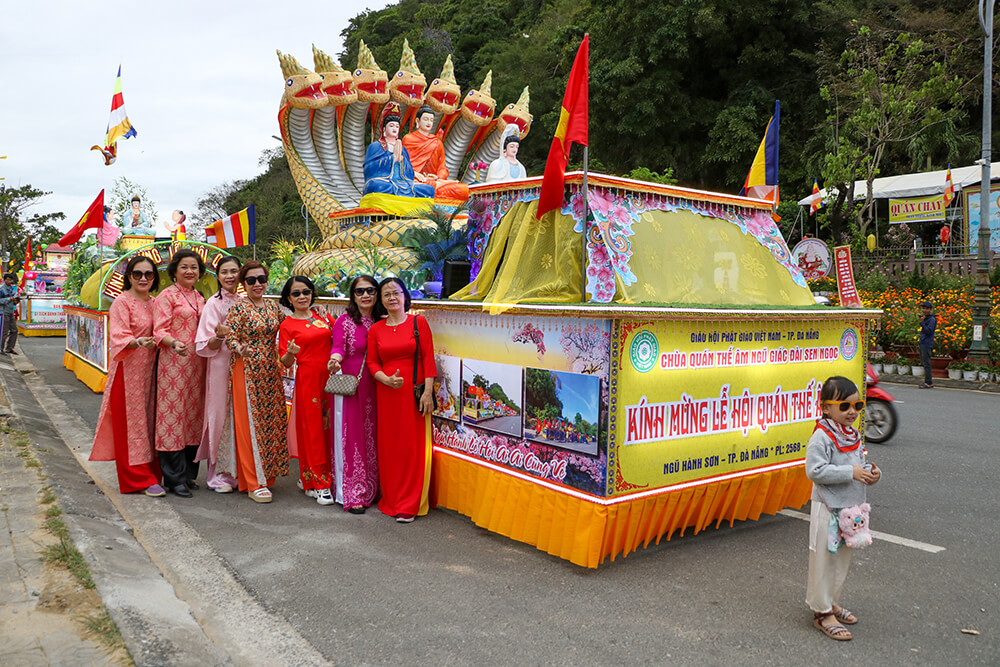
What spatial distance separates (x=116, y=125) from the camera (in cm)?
1223

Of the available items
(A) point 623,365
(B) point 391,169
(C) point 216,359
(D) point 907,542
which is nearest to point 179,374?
(C) point 216,359

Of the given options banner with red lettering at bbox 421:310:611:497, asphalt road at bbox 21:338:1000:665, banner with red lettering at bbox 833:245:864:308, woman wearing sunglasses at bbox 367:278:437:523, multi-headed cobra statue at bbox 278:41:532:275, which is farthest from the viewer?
multi-headed cobra statue at bbox 278:41:532:275

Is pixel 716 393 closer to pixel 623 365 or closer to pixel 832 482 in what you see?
pixel 623 365

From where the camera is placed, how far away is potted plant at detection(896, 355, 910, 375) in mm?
14477

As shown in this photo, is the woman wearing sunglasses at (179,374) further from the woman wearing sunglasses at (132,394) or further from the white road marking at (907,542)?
the white road marking at (907,542)

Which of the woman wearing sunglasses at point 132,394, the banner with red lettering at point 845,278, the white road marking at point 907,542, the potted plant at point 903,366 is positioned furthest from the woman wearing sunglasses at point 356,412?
the potted plant at point 903,366

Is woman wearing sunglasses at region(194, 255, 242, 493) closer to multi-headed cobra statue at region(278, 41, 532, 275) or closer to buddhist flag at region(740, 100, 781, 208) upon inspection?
multi-headed cobra statue at region(278, 41, 532, 275)

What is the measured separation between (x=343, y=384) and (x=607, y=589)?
2362 mm

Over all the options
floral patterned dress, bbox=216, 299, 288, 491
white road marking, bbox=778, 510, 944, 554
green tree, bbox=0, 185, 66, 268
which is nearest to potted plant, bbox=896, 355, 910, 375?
white road marking, bbox=778, 510, 944, 554

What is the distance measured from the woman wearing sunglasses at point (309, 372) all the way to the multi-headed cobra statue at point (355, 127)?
339 cm

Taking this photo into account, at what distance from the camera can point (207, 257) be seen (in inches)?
443

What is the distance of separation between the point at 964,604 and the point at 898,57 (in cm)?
2271

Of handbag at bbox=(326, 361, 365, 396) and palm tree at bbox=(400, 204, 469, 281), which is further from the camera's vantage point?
palm tree at bbox=(400, 204, 469, 281)

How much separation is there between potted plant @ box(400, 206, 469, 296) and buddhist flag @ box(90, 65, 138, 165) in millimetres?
8246
